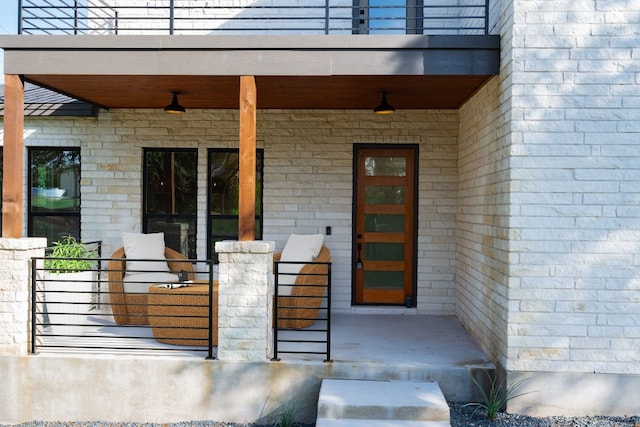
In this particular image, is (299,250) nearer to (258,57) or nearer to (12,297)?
(258,57)

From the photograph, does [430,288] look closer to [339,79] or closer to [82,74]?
[339,79]

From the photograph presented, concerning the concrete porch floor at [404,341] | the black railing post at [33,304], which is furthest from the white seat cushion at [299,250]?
the black railing post at [33,304]

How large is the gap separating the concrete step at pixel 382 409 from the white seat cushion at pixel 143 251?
2945mm

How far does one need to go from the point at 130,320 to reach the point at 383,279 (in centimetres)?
312

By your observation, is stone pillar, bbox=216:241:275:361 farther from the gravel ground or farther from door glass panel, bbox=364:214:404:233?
door glass panel, bbox=364:214:404:233

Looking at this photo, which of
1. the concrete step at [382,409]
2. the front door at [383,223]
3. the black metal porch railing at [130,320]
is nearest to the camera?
the concrete step at [382,409]

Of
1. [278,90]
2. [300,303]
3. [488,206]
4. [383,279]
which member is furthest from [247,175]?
[383,279]

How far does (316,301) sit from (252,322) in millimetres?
1381

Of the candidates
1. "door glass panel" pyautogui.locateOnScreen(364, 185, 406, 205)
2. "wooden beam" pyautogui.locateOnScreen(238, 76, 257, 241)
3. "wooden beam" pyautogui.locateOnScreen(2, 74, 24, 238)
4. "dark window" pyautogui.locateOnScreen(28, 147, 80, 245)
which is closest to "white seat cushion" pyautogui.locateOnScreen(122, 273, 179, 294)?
"wooden beam" pyautogui.locateOnScreen(2, 74, 24, 238)

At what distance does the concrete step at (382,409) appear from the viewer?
373 cm

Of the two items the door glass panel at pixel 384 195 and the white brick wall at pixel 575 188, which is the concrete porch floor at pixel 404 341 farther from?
the door glass panel at pixel 384 195

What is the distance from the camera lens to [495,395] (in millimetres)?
4195

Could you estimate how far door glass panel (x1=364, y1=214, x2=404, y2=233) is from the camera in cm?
650

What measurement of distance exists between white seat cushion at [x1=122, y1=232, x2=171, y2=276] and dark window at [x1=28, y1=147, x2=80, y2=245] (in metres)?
1.22
